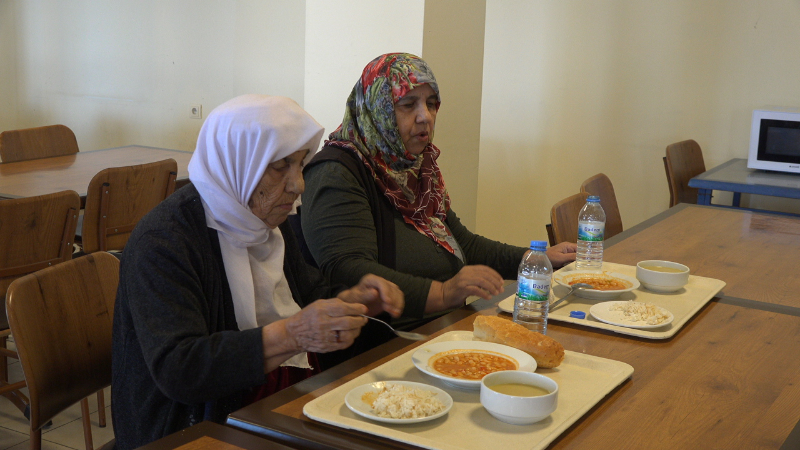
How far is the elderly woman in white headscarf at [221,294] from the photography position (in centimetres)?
134

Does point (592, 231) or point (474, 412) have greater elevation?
point (592, 231)

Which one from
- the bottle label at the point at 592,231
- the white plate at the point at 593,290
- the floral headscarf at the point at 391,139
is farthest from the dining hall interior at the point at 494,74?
the white plate at the point at 593,290

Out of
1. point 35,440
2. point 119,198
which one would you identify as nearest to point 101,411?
point 119,198

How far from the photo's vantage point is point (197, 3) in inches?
199

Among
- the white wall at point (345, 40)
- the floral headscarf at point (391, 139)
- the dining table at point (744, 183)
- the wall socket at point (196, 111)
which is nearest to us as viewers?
the floral headscarf at point (391, 139)

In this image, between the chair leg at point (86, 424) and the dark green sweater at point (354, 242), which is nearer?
the dark green sweater at point (354, 242)

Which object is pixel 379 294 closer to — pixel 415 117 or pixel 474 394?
pixel 474 394

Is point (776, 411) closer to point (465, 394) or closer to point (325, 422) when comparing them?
point (465, 394)

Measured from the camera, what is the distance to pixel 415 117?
2.13 metres

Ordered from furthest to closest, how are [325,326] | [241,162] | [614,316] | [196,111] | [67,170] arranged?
1. [196,111]
2. [67,170]
3. [614,316]
4. [241,162]
5. [325,326]

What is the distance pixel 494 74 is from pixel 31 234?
2.95 meters

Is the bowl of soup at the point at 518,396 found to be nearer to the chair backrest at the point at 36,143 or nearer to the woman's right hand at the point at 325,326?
the woman's right hand at the point at 325,326

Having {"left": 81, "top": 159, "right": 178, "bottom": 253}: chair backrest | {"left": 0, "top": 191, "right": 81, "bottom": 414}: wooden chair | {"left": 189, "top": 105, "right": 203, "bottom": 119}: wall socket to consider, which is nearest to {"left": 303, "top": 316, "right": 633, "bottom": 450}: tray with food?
{"left": 0, "top": 191, "right": 81, "bottom": 414}: wooden chair

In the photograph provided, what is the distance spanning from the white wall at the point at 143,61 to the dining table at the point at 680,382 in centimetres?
335
